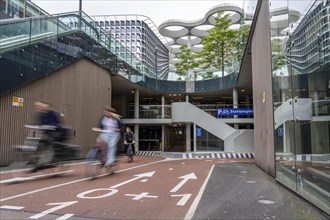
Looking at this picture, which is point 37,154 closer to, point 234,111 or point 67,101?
point 67,101

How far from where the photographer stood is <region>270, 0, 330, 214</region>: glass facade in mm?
4754

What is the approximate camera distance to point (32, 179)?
313 inches

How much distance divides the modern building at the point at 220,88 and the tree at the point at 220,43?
5494 millimetres

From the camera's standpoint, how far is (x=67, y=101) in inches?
651

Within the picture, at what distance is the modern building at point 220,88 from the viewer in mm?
5285

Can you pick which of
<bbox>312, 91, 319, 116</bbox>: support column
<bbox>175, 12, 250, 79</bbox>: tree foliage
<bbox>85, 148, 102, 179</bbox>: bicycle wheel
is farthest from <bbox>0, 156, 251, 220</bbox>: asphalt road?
<bbox>175, 12, 250, 79</bbox>: tree foliage

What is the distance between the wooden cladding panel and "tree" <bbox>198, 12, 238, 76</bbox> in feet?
55.9

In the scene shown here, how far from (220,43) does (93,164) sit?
29.9 meters

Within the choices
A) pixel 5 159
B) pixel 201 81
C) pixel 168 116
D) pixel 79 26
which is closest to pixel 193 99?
pixel 201 81

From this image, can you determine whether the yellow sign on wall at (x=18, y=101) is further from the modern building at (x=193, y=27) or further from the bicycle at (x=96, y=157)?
the modern building at (x=193, y=27)

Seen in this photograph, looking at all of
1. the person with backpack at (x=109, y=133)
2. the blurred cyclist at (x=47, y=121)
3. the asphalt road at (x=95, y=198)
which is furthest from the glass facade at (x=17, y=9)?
the asphalt road at (x=95, y=198)

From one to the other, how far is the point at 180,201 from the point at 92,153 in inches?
127

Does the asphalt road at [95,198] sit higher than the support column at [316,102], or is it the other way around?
the support column at [316,102]

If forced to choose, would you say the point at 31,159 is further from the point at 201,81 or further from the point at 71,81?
the point at 201,81
